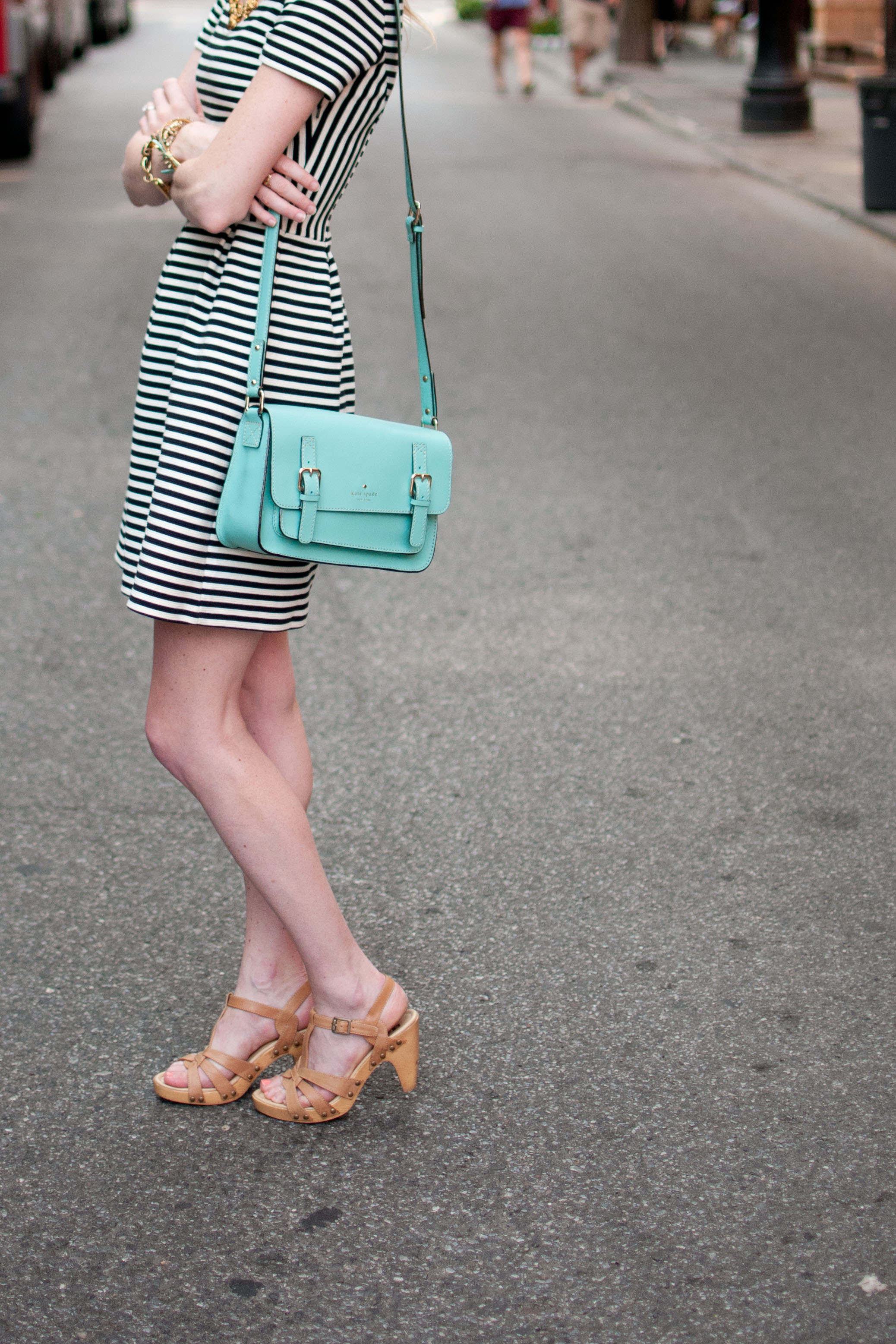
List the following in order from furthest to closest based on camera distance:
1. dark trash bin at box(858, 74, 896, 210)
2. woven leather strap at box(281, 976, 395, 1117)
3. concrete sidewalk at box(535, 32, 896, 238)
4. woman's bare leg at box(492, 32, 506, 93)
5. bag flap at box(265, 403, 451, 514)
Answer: woman's bare leg at box(492, 32, 506, 93), concrete sidewalk at box(535, 32, 896, 238), dark trash bin at box(858, 74, 896, 210), woven leather strap at box(281, 976, 395, 1117), bag flap at box(265, 403, 451, 514)

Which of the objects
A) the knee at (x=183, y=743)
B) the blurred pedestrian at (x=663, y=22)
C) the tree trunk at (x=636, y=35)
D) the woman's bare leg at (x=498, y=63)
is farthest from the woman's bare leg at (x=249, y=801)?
the blurred pedestrian at (x=663, y=22)

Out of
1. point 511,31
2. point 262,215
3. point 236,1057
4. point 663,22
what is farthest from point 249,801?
point 663,22

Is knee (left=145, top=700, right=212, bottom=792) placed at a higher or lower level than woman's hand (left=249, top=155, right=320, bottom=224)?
lower

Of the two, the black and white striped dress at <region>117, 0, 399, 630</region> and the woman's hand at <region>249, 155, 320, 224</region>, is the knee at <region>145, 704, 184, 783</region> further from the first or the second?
the woman's hand at <region>249, 155, 320, 224</region>

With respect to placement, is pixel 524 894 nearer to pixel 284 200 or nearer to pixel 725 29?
pixel 284 200

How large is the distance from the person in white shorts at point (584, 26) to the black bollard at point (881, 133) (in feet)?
34.3

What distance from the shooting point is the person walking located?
2.38 metres

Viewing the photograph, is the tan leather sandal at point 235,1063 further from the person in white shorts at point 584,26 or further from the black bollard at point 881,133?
the person in white shorts at point 584,26

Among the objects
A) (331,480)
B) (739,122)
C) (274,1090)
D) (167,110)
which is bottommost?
(739,122)

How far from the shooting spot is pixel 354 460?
251cm

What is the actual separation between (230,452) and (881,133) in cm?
1071

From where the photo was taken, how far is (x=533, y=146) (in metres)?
17.4

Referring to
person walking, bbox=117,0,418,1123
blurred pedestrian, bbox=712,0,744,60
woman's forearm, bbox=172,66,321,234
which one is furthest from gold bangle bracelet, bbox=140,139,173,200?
blurred pedestrian, bbox=712,0,744,60

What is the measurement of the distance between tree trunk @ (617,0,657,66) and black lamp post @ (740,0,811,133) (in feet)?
28.1
